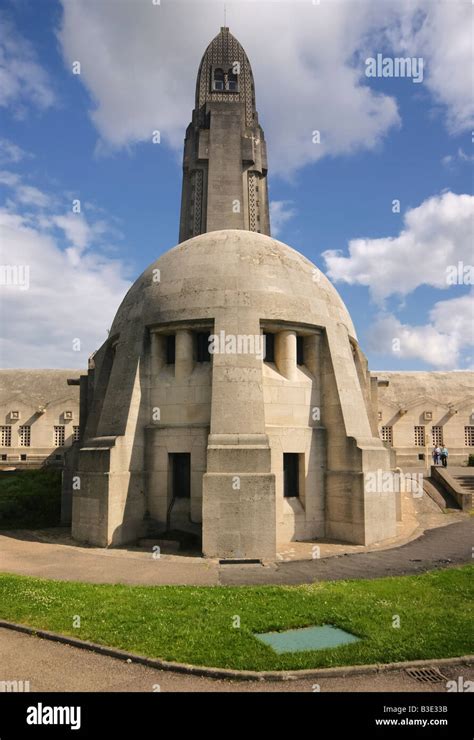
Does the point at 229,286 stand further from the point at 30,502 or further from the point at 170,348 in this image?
the point at 30,502

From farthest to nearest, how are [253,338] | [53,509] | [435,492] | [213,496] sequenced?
1. [435,492]
2. [53,509]
3. [253,338]
4. [213,496]

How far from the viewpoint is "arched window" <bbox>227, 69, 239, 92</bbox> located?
117 ft

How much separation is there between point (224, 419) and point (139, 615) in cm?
802

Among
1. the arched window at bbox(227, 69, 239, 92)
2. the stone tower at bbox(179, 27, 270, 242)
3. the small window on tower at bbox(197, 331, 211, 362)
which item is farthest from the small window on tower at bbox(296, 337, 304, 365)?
the arched window at bbox(227, 69, 239, 92)

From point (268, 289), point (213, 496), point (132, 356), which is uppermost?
point (268, 289)

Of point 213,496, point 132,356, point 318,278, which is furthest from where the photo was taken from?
point 318,278

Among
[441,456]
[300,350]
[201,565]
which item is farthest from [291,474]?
[441,456]

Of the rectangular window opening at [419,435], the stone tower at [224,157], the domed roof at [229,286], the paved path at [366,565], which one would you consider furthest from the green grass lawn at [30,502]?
the rectangular window opening at [419,435]

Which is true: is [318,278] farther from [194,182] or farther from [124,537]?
[194,182]

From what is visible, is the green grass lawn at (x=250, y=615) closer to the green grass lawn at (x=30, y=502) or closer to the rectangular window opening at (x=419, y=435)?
the green grass lawn at (x=30, y=502)

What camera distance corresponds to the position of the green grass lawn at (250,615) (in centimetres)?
763

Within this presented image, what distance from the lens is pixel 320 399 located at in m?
19.5

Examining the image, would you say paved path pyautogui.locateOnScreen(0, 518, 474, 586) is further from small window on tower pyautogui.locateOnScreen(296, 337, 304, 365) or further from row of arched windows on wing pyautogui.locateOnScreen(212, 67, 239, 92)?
row of arched windows on wing pyautogui.locateOnScreen(212, 67, 239, 92)
